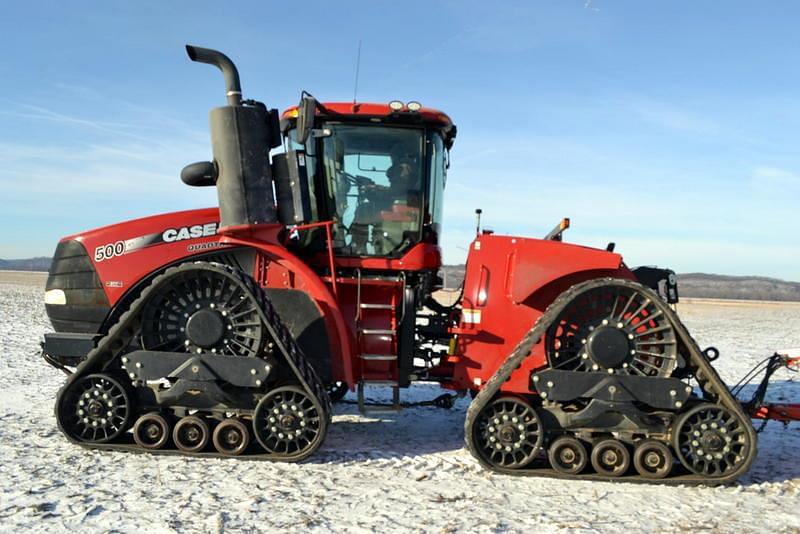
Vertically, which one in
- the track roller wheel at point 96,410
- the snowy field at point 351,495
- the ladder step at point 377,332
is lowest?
the snowy field at point 351,495

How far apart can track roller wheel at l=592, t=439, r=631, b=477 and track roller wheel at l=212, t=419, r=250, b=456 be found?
302cm

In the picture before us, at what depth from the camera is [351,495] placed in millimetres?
4875

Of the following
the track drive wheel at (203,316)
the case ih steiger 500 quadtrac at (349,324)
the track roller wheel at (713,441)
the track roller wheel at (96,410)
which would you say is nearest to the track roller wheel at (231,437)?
the case ih steiger 500 quadtrac at (349,324)

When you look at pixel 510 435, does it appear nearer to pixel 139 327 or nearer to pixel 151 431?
pixel 151 431

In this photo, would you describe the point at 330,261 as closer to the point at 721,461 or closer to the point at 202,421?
the point at 202,421

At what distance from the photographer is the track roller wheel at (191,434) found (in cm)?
567

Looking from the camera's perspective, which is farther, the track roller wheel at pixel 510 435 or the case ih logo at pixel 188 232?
the case ih logo at pixel 188 232

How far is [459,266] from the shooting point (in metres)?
7.06

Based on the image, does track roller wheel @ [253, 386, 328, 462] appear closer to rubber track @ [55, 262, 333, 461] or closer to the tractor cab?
rubber track @ [55, 262, 333, 461]

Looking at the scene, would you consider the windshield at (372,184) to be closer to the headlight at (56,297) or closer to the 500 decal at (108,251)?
the 500 decal at (108,251)

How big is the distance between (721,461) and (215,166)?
517 centimetres

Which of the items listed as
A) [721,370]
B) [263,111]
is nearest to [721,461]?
[263,111]

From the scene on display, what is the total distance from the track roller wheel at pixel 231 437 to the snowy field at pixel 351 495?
11 centimetres

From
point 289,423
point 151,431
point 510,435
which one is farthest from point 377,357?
point 151,431
